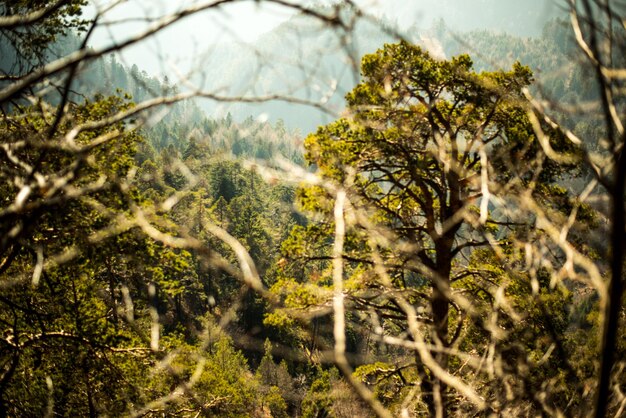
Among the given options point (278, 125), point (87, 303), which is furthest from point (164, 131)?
point (87, 303)

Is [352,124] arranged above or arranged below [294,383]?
above

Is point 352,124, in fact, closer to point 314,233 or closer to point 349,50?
point 314,233

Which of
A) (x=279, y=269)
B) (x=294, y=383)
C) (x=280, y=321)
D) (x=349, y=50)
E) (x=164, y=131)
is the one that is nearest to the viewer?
(x=349, y=50)

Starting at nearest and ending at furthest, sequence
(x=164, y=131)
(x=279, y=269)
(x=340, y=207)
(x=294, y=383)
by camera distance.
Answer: (x=340, y=207) < (x=279, y=269) < (x=294, y=383) < (x=164, y=131)

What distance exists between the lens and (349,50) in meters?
1.48

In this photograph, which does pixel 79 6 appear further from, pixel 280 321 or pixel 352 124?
pixel 280 321

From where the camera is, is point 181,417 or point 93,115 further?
point 181,417

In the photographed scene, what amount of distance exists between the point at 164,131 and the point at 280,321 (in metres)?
119

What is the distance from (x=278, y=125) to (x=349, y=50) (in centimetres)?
15642

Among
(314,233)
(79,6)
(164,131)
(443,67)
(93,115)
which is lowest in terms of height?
(314,233)

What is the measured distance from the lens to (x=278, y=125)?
6058 inches

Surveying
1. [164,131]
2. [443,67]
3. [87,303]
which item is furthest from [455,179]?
[164,131]

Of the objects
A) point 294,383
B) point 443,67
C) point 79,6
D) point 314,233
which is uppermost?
point 79,6

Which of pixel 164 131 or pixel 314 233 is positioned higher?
pixel 164 131
